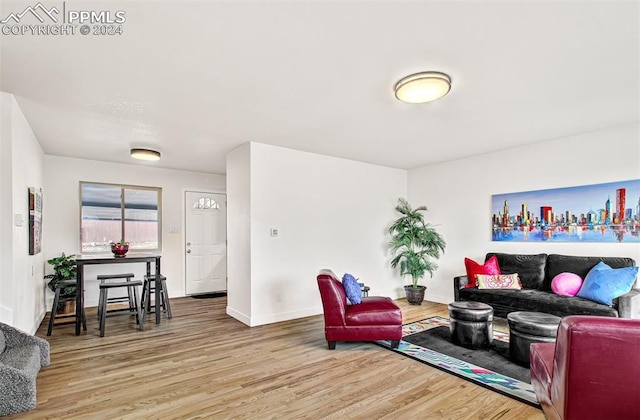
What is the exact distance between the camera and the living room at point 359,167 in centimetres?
236

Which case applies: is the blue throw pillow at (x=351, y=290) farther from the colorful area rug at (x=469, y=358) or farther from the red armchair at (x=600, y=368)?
the red armchair at (x=600, y=368)

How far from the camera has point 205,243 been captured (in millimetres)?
6672

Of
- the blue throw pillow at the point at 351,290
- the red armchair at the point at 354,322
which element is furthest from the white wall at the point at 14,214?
the blue throw pillow at the point at 351,290

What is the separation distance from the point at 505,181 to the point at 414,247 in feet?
6.17

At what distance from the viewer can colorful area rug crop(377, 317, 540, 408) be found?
2.61m

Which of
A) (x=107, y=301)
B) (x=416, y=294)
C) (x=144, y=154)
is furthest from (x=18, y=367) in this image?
(x=416, y=294)

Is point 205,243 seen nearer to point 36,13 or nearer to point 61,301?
point 61,301

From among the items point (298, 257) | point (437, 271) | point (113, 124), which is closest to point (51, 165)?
point (113, 124)

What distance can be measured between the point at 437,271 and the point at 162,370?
4.51m

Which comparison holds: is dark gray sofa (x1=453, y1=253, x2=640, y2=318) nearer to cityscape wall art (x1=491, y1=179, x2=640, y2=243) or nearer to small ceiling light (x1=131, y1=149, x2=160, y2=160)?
cityscape wall art (x1=491, y1=179, x2=640, y2=243)

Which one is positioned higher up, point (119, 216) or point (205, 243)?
point (119, 216)

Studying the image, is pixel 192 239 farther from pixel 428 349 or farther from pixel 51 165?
pixel 428 349

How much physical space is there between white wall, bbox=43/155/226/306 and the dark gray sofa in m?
4.98

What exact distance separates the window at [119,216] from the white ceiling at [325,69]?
5.83 ft
